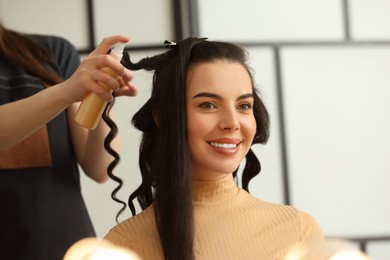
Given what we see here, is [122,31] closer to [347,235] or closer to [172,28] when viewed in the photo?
[172,28]

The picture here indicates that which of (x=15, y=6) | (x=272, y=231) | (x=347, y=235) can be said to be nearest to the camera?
(x=272, y=231)

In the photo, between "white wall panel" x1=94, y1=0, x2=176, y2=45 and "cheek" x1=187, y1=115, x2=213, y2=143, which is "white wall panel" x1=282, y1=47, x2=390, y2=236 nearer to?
"white wall panel" x1=94, y1=0, x2=176, y2=45

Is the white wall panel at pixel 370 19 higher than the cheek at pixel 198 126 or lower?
higher

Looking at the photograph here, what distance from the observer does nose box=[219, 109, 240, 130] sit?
0.97 m

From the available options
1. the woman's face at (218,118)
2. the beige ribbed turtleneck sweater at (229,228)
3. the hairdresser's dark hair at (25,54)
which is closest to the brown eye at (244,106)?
the woman's face at (218,118)

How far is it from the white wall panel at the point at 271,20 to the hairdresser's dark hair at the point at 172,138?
817 millimetres

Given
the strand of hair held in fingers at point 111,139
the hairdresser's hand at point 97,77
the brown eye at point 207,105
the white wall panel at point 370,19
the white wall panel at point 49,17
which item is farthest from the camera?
the white wall panel at point 370,19

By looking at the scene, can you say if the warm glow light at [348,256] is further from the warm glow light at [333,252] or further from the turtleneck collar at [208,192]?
the turtleneck collar at [208,192]

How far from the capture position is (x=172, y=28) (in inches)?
74.1

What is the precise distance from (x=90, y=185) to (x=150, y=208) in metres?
0.90

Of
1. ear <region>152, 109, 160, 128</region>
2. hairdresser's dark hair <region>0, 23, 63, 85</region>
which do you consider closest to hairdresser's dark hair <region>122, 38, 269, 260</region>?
ear <region>152, 109, 160, 128</region>

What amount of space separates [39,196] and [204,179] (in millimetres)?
373

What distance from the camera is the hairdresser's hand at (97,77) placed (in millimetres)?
883

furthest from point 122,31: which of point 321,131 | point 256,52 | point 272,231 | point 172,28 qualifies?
point 272,231
